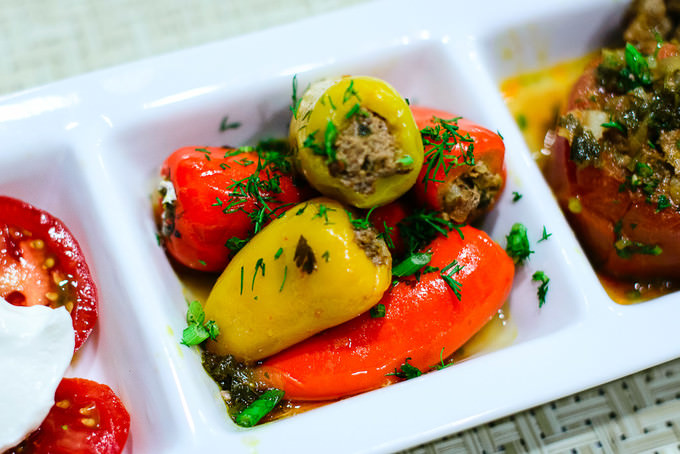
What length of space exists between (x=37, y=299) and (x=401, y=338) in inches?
36.8

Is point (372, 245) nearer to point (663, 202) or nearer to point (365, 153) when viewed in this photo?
point (365, 153)

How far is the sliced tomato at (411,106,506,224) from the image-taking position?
156cm

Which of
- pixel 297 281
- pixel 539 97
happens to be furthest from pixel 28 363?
pixel 539 97

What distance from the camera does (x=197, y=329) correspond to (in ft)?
5.06

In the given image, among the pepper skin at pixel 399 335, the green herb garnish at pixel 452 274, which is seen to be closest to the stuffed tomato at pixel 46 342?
the pepper skin at pixel 399 335

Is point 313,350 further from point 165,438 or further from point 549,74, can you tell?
point 549,74

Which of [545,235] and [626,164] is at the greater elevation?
[626,164]

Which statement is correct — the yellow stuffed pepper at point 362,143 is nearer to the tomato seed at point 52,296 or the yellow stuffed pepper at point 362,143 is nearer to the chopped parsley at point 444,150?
A: the chopped parsley at point 444,150

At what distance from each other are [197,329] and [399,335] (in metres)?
0.51

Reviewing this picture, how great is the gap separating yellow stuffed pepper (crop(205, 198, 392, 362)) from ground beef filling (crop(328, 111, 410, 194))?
0.10m

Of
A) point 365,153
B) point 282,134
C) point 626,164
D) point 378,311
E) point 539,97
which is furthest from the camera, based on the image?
point 539,97

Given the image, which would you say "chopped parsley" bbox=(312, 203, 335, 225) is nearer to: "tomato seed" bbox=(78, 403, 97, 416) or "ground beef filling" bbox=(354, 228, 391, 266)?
"ground beef filling" bbox=(354, 228, 391, 266)

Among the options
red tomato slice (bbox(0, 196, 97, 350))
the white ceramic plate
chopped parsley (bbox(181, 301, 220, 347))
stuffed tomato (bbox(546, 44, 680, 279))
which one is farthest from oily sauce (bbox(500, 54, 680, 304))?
red tomato slice (bbox(0, 196, 97, 350))

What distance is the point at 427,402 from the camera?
1398 mm
